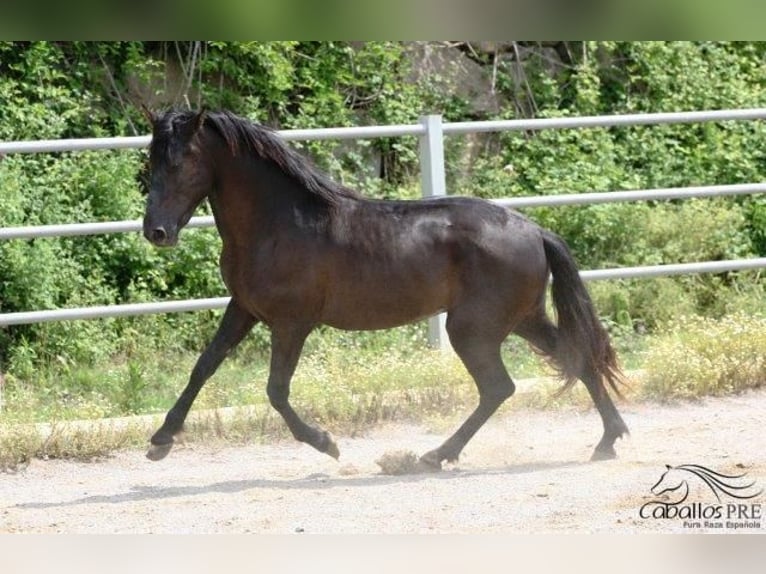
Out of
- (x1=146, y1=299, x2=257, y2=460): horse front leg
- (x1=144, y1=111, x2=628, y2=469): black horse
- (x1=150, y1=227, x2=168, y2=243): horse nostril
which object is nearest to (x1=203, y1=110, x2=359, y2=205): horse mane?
(x1=144, y1=111, x2=628, y2=469): black horse

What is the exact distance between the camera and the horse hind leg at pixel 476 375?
547cm

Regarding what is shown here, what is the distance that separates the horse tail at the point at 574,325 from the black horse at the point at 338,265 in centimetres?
9

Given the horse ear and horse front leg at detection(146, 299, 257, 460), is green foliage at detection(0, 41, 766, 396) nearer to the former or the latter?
horse front leg at detection(146, 299, 257, 460)

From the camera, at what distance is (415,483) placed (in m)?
5.24

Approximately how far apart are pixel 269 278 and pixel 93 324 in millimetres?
2938

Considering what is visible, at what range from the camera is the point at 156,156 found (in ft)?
16.9

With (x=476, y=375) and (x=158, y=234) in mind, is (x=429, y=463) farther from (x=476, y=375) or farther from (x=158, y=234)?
(x=158, y=234)

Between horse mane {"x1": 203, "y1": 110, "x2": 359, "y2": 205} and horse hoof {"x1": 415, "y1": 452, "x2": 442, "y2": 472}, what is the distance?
3.93ft

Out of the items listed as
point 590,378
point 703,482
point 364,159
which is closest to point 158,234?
point 590,378

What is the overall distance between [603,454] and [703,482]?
29.2 inches

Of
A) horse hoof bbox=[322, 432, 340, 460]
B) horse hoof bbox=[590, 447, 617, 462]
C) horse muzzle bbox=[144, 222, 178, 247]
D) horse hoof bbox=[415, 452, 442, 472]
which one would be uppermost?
horse muzzle bbox=[144, 222, 178, 247]

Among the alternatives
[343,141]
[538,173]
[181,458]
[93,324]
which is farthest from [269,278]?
[538,173]

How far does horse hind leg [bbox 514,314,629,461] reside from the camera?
5.70 metres

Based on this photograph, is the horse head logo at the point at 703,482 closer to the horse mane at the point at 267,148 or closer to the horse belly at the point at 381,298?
the horse belly at the point at 381,298
